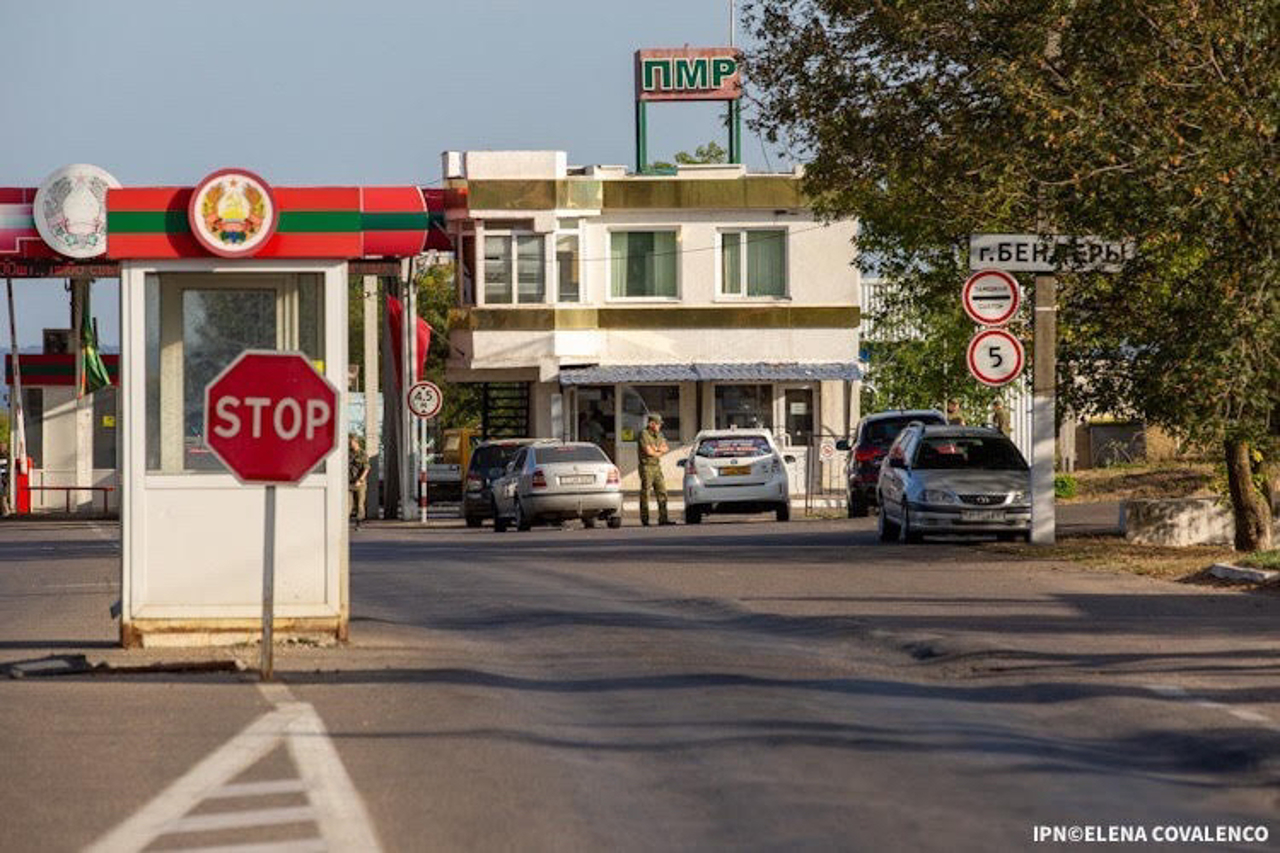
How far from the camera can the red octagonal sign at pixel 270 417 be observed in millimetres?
14266

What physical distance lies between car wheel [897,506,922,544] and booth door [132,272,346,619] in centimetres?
1463

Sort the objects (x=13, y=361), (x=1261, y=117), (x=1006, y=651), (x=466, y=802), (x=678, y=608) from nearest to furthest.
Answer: (x=466, y=802), (x=1006, y=651), (x=678, y=608), (x=1261, y=117), (x=13, y=361)

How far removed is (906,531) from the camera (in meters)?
30.6

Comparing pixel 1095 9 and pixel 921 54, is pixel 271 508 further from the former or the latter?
pixel 921 54

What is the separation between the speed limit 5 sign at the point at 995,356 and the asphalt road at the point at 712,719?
440cm

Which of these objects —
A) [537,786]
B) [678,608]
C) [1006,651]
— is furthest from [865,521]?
[537,786]

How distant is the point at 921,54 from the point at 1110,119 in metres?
4.66

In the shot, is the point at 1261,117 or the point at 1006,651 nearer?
the point at 1006,651

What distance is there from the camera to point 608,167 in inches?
2327

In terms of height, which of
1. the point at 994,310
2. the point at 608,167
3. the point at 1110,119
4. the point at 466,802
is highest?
the point at 608,167

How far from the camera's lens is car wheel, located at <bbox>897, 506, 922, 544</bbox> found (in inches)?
1197

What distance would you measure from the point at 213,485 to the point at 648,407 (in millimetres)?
42678

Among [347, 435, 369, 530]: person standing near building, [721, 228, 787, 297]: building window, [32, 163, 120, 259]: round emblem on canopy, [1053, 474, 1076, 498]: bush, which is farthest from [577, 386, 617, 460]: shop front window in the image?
[32, 163, 120, 259]: round emblem on canopy

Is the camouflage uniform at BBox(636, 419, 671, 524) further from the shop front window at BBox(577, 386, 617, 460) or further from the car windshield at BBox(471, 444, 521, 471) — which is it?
the shop front window at BBox(577, 386, 617, 460)
